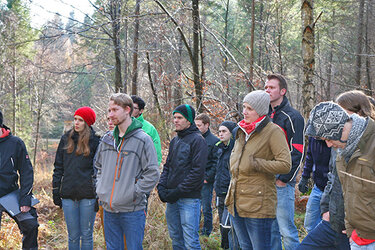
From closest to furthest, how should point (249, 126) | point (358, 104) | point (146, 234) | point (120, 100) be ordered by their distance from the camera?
point (358, 104) → point (249, 126) → point (120, 100) → point (146, 234)

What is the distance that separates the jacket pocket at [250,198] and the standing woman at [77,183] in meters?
1.85

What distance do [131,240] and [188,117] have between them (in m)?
1.61

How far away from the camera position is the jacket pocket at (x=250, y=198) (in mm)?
3246

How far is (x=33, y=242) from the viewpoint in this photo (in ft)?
14.5

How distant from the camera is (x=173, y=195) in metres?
4.06

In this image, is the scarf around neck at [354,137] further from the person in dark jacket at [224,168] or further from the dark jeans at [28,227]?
the dark jeans at [28,227]

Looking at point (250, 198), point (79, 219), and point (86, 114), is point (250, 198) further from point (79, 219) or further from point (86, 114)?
point (86, 114)

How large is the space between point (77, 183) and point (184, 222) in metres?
1.36

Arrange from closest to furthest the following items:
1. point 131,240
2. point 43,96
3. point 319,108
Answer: point 319,108 < point 131,240 < point 43,96

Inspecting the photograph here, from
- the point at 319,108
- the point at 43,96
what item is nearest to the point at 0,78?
the point at 43,96

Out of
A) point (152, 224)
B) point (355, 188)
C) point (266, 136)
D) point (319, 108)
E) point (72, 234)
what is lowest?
point (152, 224)

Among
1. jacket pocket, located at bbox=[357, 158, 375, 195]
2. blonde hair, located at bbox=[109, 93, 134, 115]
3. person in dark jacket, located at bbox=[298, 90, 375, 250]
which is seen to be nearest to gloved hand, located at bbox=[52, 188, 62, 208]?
blonde hair, located at bbox=[109, 93, 134, 115]

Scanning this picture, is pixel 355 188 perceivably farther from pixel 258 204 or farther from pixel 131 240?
pixel 131 240

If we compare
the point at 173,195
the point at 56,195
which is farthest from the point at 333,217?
the point at 56,195
